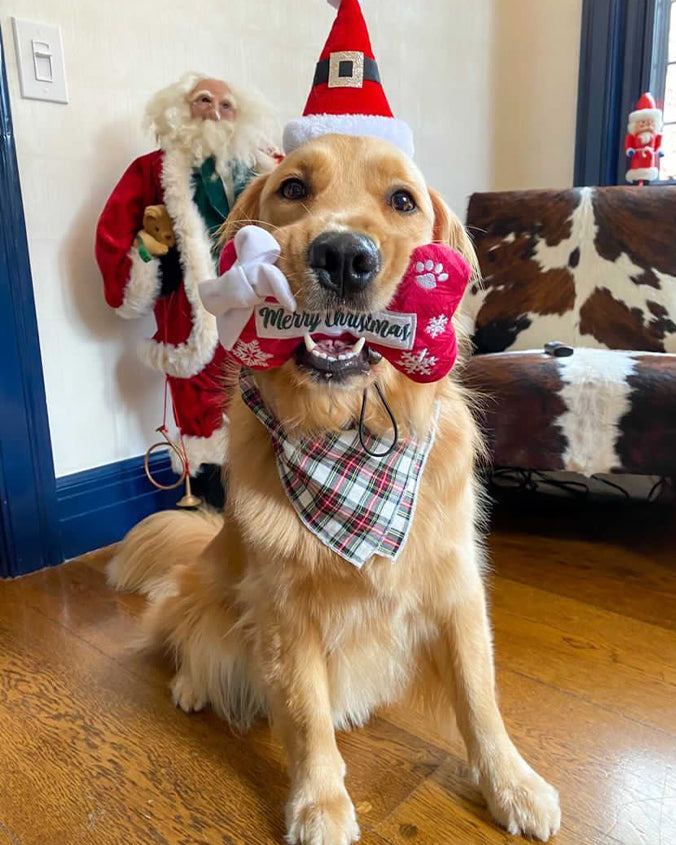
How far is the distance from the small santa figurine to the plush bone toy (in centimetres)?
203

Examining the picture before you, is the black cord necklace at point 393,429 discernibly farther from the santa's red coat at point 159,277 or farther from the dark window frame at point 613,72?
the dark window frame at point 613,72

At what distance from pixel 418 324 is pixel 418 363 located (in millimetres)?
58

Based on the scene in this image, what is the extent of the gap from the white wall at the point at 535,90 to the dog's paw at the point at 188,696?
8.41 ft

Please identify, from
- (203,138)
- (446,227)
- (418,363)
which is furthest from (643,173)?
(418,363)

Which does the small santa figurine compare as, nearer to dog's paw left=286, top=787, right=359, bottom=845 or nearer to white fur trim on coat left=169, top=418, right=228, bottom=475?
white fur trim on coat left=169, top=418, right=228, bottom=475

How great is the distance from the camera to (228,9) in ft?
6.63

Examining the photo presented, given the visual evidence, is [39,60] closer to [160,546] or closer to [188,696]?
[160,546]

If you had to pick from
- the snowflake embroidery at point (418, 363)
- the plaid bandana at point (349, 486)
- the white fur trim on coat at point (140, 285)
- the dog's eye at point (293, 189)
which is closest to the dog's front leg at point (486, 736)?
the plaid bandana at point (349, 486)

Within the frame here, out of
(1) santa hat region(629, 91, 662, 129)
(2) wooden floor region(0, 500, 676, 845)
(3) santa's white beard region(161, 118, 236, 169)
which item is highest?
(1) santa hat region(629, 91, 662, 129)

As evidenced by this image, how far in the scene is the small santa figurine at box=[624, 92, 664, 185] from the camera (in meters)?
2.41

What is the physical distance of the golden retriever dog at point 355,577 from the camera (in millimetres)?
952

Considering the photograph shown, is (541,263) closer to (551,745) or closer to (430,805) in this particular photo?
(551,745)

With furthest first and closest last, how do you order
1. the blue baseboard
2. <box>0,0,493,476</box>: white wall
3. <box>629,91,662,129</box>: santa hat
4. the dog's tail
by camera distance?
<box>629,91,662,129</box>: santa hat < the blue baseboard < <box>0,0,493,476</box>: white wall < the dog's tail

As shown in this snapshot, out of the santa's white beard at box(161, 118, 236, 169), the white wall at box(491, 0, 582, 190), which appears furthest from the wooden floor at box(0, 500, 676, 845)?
the white wall at box(491, 0, 582, 190)
